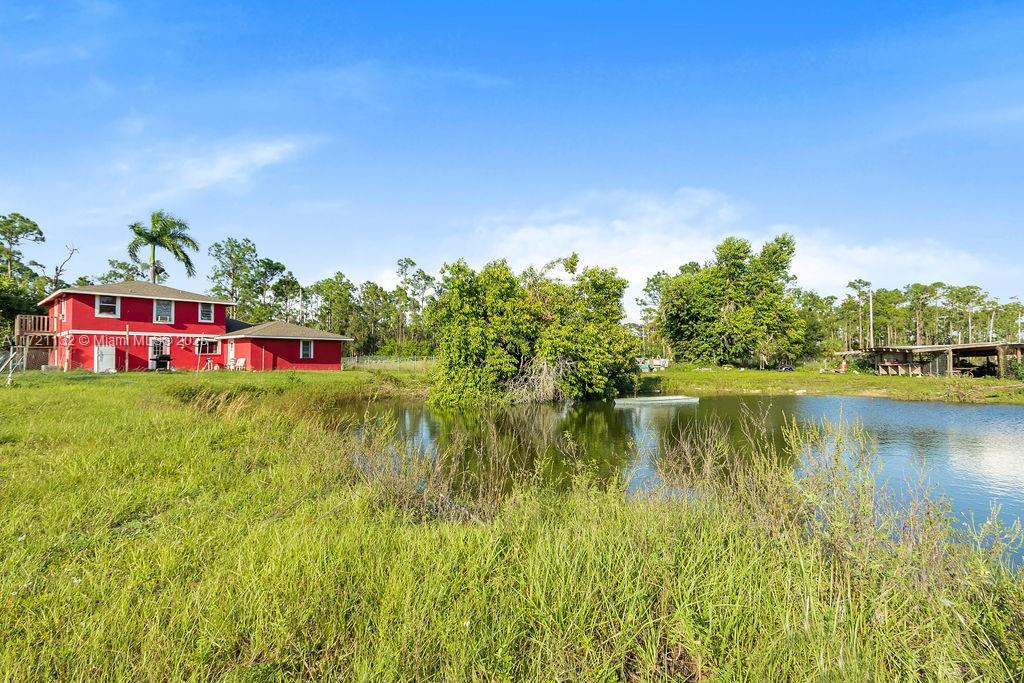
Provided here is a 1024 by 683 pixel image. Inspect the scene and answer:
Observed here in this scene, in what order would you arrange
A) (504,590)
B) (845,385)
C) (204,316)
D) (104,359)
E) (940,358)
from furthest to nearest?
(940,358) → (204,316) → (845,385) → (104,359) → (504,590)

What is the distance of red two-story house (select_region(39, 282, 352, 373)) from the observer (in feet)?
97.4

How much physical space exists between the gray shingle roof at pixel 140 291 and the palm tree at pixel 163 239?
5598mm

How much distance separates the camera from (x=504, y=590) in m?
3.79

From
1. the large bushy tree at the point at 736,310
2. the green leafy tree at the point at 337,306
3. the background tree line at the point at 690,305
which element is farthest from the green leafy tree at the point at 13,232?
the large bushy tree at the point at 736,310

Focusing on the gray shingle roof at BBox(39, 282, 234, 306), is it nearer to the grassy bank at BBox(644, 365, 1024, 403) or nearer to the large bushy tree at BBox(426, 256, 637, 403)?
the large bushy tree at BBox(426, 256, 637, 403)

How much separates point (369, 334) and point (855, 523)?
61.5 meters

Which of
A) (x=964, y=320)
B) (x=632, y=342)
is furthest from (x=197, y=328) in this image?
(x=964, y=320)

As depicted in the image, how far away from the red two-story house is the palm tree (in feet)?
18.4

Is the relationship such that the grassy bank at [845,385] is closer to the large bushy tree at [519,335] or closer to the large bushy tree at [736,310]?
the large bushy tree at [736,310]

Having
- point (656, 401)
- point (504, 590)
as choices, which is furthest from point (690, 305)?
point (504, 590)

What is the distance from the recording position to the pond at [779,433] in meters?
9.78

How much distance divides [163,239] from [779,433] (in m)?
41.8

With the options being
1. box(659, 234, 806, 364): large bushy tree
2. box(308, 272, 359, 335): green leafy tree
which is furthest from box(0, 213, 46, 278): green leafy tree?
box(659, 234, 806, 364): large bushy tree

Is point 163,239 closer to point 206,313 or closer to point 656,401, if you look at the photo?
point 206,313
